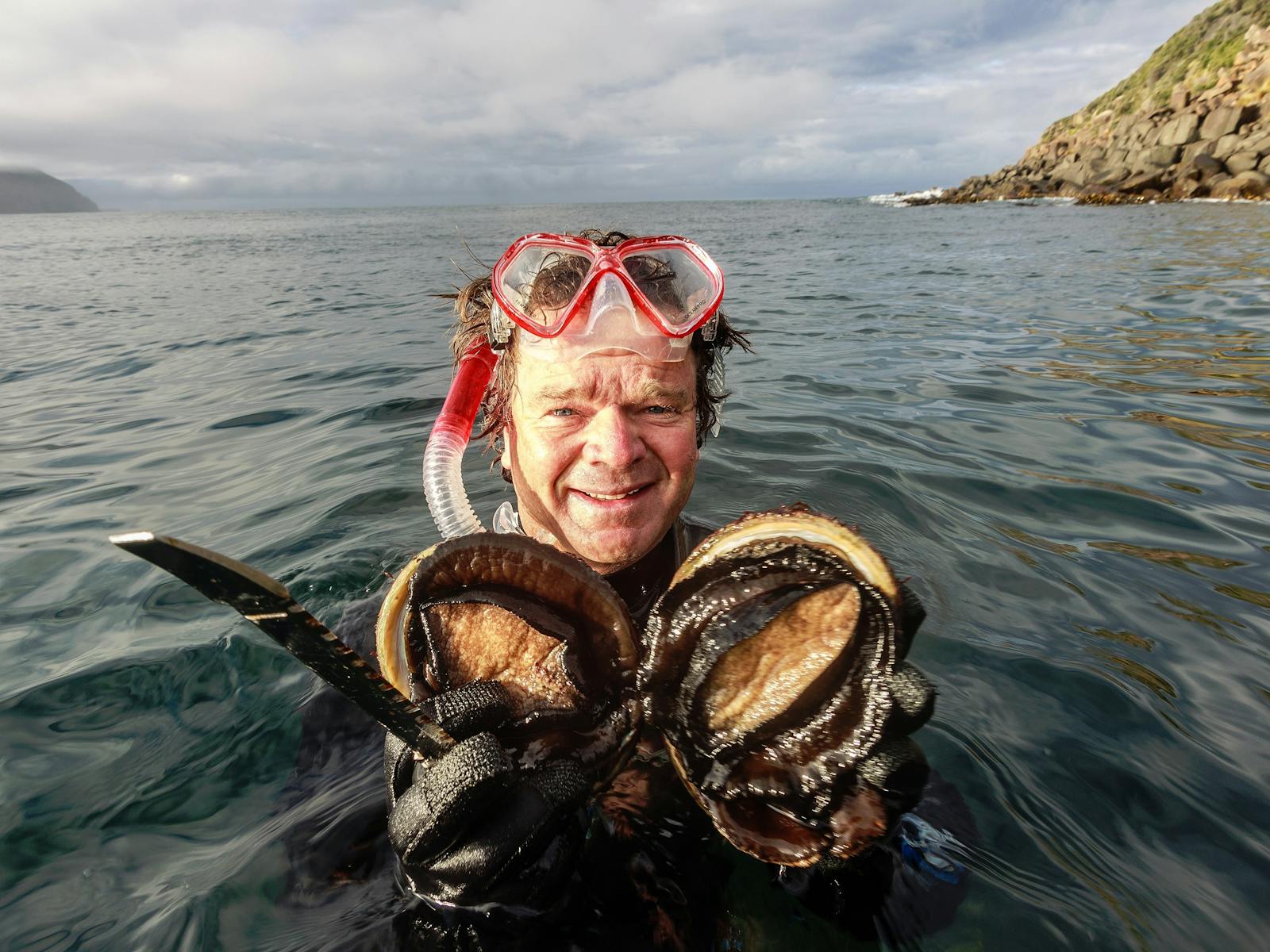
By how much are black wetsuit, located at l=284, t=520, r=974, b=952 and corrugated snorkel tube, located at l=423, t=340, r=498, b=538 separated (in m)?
1.01

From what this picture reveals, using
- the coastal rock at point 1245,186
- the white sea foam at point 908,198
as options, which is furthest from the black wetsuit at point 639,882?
the white sea foam at point 908,198

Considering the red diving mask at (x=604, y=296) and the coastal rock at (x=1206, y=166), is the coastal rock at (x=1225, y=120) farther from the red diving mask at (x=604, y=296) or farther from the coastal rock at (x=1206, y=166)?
the red diving mask at (x=604, y=296)

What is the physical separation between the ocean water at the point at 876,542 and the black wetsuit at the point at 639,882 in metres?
0.04

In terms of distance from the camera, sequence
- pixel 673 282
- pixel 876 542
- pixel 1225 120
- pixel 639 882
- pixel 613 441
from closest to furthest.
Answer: pixel 639 882 < pixel 613 441 < pixel 673 282 < pixel 876 542 < pixel 1225 120

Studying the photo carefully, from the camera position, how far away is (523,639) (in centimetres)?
169

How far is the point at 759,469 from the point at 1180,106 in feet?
185

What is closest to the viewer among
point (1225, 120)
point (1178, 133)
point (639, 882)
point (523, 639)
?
point (523, 639)

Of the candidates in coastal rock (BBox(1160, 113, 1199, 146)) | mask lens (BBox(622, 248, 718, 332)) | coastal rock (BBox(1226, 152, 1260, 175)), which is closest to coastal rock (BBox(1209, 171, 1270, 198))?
coastal rock (BBox(1226, 152, 1260, 175))

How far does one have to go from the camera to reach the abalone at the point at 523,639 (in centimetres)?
162

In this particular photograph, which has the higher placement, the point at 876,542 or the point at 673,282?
the point at 673,282

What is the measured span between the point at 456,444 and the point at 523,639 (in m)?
1.57

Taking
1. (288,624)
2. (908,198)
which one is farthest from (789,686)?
(908,198)

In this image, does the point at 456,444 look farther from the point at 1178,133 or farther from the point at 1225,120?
the point at 1178,133

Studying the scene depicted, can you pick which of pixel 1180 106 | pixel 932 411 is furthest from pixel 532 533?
pixel 1180 106
